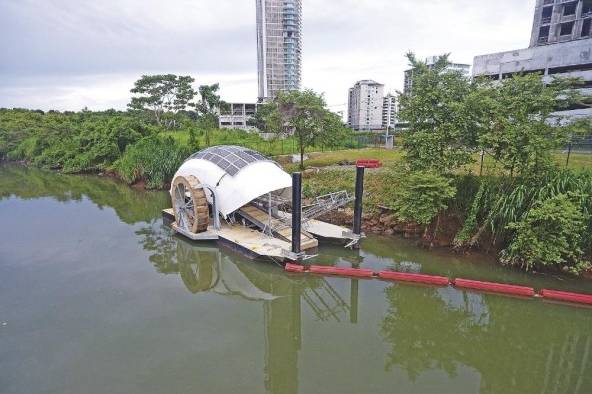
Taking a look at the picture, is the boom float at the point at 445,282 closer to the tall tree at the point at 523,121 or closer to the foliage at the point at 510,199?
the foliage at the point at 510,199

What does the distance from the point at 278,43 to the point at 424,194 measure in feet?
285

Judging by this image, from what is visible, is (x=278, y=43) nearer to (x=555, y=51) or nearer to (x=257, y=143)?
(x=257, y=143)

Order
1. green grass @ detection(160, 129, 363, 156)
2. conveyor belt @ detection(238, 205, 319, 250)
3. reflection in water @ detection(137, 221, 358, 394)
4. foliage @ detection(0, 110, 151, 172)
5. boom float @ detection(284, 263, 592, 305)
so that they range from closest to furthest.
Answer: reflection in water @ detection(137, 221, 358, 394) → boom float @ detection(284, 263, 592, 305) → conveyor belt @ detection(238, 205, 319, 250) → green grass @ detection(160, 129, 363, 156) → foliage @ detection(0, 110, 151, 172)

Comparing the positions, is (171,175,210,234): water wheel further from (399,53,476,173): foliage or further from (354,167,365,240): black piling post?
(399,53,476,173): foliage

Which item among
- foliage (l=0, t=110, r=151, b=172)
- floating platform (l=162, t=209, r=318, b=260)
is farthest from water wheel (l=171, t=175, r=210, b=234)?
foliage (l=0, t=110, r=151, b=172)

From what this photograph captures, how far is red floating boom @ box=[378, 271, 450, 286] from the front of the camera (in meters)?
11.4

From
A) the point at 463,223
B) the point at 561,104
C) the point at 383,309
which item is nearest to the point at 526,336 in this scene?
the point at 383,309

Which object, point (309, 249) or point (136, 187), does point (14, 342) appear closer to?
point (309, 249)

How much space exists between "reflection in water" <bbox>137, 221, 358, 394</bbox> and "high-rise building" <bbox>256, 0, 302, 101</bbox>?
77.7m

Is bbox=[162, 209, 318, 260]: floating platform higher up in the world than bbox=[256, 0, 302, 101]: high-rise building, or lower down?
lower down

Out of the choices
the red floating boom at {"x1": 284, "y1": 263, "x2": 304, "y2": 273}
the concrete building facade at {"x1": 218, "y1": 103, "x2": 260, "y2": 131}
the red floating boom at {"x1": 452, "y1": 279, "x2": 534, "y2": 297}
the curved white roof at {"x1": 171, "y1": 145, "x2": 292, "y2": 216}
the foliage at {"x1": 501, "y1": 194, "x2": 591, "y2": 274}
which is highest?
the concrete building facade at {"x1": 218, "y1": 103, "x2": 260, "y2": 131}

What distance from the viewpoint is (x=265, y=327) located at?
31.7 feet

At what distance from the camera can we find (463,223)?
1397 centimetres

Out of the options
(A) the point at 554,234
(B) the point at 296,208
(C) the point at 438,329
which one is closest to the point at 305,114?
(B) the point at 296,208
